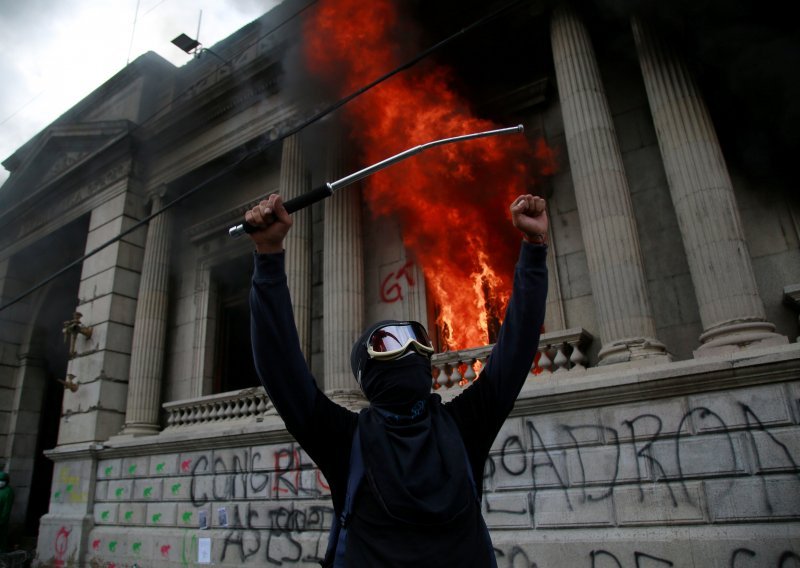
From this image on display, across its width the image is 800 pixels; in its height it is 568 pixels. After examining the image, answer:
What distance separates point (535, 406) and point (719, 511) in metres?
2.18

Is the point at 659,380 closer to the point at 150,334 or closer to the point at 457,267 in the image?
the point at 457,267

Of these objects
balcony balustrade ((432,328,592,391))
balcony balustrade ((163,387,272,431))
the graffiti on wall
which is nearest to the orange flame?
balcony balustrade ((432,328,592,391))

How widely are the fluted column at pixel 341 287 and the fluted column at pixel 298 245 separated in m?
0.55

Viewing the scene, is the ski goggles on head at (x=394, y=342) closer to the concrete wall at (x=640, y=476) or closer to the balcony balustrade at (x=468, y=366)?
the concrete wall at (x=640, y=476)

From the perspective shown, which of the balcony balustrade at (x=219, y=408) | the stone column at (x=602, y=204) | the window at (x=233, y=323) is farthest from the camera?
the window at (x=233, y=323)

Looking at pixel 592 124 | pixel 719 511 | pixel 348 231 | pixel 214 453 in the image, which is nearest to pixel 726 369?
pixel 719 511

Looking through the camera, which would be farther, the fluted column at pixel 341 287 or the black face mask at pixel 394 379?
the fluted column at pixel 341 287

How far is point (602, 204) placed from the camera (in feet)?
24.9

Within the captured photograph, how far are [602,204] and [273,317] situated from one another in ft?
22.1

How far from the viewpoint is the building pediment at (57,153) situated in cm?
1484

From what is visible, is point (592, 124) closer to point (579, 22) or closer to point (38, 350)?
point (579, 22)

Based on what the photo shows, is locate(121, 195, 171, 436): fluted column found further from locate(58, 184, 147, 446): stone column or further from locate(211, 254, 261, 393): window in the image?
locate(211, 254, 261, 393): window

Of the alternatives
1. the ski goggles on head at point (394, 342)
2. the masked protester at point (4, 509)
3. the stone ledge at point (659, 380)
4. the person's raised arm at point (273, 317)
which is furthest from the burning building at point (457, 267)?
the person's raised arm at point (273, 317)

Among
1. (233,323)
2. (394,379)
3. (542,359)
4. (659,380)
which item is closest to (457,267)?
(542,359)
